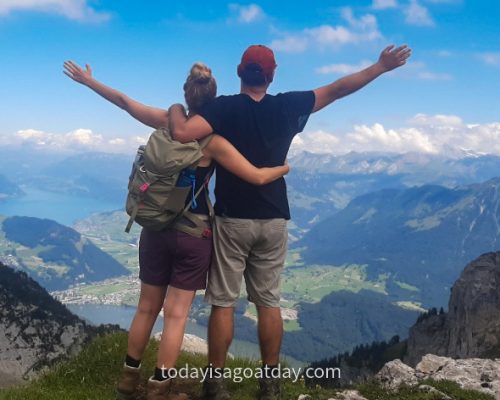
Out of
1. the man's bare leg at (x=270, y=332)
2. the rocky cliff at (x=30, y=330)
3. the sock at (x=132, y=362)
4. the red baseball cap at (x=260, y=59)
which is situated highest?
the red baseball cap at (x=260, y=59)

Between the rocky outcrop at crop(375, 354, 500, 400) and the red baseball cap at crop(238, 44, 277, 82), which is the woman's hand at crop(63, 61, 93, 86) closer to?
the red baseball cap at crop(238, 44, 277, 82)

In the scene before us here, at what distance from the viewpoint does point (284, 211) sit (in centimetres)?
780

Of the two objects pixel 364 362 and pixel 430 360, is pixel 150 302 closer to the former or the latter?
pixel 430 360

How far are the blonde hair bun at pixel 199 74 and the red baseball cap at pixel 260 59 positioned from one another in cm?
57

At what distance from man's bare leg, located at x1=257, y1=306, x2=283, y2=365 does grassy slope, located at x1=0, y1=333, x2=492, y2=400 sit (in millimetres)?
933

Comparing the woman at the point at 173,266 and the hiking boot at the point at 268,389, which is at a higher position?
the woman at the point at 173,266

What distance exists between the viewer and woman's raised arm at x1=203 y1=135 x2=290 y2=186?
7188mm

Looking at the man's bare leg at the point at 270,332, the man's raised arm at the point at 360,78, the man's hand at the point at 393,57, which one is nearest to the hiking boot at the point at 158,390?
the man's bare leg at the point at 270,332

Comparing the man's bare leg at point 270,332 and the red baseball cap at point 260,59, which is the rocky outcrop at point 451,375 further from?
the red baseball cap at point 260,59

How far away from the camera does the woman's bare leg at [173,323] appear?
750 centimetres

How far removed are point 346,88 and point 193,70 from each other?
8.48ft

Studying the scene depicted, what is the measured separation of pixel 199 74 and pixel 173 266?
3.09 meters

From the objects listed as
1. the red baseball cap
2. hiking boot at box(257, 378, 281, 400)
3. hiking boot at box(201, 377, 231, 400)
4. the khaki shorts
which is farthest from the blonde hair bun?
hiking boot at box(257, 378, 281, 400)

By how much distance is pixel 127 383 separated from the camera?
777 centimetres
